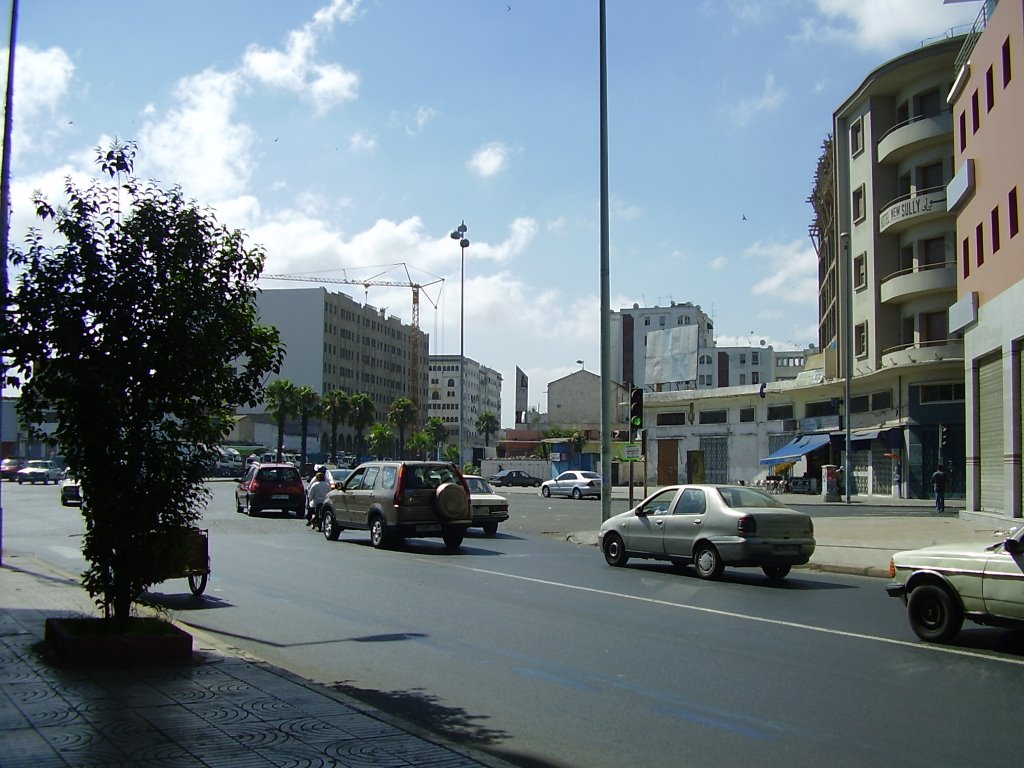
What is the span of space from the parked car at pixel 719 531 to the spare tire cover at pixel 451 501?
394 cm

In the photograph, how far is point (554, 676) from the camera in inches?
324

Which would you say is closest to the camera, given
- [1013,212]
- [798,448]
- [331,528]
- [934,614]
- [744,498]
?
[934,614]

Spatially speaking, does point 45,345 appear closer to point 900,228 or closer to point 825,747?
point 825,747

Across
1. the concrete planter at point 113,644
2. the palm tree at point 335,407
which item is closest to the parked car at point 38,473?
the palm tree at point 335,407

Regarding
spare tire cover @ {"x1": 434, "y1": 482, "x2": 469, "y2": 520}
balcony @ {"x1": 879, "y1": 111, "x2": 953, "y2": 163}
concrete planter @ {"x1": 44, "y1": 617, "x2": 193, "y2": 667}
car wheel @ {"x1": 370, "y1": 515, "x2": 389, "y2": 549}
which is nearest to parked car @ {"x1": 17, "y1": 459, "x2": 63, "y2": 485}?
car wheel @ {"x1": 370, "y1": 515, "x2": 389, "y2": 549}

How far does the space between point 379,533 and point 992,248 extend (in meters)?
19.3

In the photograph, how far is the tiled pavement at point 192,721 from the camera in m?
5.45

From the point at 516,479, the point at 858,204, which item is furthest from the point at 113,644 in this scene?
the point at 516,479

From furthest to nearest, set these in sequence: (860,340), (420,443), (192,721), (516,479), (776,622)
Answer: (420,443) < (516,479) < (860,340) < (776,622) < (192,721)

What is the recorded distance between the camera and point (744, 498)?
1561cm

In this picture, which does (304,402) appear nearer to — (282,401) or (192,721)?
(282,401)

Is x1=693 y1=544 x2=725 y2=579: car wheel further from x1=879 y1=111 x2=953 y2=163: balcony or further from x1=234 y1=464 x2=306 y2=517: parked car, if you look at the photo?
x1=879 y1=111 x2=953 y2=163: balcony

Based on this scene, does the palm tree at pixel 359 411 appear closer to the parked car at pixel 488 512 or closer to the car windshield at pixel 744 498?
the parked car at pixel 488 512

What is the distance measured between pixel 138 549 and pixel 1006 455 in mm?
24460
